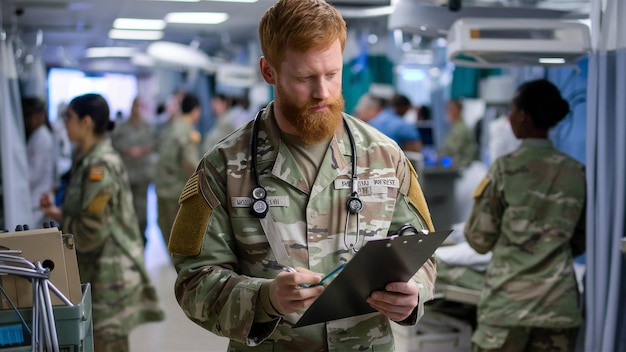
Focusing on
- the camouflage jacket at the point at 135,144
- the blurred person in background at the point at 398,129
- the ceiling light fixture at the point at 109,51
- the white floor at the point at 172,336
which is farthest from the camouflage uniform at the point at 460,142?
the ceiling light fixture at the point at 109,51

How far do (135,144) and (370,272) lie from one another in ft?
21.0

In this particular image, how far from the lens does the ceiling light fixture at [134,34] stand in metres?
8.98

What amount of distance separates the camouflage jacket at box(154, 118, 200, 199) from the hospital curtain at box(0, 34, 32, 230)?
105 inches

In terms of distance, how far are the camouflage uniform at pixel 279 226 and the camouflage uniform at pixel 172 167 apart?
5.16 meters

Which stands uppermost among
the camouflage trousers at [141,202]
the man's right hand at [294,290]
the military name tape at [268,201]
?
the military name tape at [268,201]

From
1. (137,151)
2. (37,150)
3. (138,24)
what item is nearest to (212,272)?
(37,150)

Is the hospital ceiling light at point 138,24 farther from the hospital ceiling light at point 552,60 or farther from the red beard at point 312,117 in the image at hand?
the red beard at point 312,117

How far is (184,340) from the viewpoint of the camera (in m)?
5.14

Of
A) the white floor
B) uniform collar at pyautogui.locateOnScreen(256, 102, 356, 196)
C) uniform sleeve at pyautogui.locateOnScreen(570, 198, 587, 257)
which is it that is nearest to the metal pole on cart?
uniform collar at pyautogui.locateOnScreen(256, 102, 356, 196)

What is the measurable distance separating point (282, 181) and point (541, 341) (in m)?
1.83

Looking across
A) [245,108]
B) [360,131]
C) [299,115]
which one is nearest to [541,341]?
→ [360,131]

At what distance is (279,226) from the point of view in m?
1.80

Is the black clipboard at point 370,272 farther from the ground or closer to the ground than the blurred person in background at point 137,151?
farther from the ground

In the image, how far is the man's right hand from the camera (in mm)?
1529
